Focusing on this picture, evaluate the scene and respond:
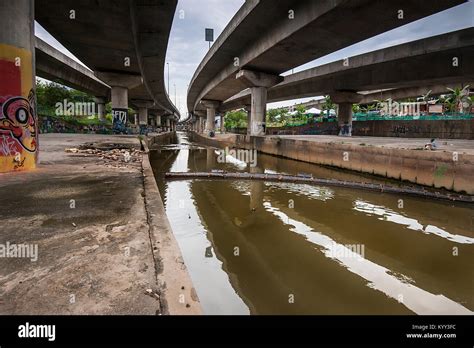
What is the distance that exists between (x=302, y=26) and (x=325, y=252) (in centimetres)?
1399

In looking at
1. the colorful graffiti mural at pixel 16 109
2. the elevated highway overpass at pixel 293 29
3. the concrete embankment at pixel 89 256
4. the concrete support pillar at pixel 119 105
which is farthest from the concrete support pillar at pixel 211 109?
the concrete embankment at pixel 89 256

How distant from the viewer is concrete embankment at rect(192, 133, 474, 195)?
11.8 m

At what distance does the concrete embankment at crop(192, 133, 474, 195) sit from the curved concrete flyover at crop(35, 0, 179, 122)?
12818 mm

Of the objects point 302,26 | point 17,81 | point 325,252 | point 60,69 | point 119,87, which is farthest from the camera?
Result: point 60,69

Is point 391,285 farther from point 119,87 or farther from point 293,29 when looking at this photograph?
point 119,87

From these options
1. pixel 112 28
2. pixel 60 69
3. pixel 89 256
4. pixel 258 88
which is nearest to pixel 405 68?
pixel 258 88

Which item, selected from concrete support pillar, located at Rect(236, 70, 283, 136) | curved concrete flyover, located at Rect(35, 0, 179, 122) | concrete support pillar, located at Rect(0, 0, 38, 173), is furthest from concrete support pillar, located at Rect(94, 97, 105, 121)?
concrete support pillar, located at Rect(0, 0, 38, 173)

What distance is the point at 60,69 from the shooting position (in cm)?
3819

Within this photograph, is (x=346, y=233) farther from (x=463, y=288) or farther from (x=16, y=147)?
(x=16, y=147)

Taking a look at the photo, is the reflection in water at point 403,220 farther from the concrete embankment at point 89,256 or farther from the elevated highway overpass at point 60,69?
the elevated highway overpass at point 60,69

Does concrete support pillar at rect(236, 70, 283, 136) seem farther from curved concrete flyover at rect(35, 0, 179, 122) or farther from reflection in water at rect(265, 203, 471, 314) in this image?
reflection in water at rect(265, 203, 471, 314)

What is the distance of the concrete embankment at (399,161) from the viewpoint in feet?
38.8
